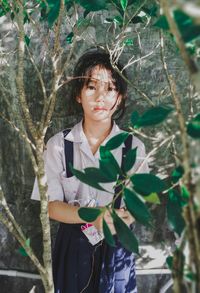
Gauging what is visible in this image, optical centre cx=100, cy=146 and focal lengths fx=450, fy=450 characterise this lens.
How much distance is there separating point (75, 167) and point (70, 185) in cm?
7

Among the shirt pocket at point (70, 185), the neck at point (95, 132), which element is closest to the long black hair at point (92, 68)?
the neck at point (95, 132)

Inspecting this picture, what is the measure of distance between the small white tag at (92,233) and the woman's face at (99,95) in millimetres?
424

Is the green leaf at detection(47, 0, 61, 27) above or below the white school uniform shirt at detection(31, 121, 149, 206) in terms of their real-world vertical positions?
above

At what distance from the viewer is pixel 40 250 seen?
7.27ft

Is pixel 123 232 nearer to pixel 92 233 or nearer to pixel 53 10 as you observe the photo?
pixel 53 10

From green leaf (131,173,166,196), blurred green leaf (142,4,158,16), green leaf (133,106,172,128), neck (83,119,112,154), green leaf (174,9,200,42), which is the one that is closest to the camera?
green leaf (174,9,200,42)

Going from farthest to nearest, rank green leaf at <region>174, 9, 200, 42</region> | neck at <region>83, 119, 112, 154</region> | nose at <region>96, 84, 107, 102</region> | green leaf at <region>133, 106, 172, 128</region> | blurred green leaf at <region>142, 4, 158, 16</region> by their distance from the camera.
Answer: neck at <region>83, 119, 112, 154</region>
nose at <region>96, 84, 107, 102</region>
blurred green leaf at <region>142, 4, 158, 16</region>
green leaf at <region>133, 106, 172, 128</region>
green leaf at <region>174, 9, 200, 42</region>

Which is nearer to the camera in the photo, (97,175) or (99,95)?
(97,175)

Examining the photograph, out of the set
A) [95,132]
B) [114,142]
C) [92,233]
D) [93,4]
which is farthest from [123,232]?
[95,132]

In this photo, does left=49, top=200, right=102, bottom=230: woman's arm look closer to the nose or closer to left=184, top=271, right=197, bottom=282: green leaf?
the nose

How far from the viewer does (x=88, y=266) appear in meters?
1.78

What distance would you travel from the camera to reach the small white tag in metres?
1.76

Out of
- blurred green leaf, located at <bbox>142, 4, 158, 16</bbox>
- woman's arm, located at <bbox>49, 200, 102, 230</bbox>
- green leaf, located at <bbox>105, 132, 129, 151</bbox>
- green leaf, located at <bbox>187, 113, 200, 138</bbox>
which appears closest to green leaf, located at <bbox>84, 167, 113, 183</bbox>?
green leaf, located at <bbox>105, 132, 129, 151</bbox>

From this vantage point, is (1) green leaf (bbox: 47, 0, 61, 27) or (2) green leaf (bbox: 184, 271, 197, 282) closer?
(2) green leaf (bbox: 184, 271, 197, 282)
